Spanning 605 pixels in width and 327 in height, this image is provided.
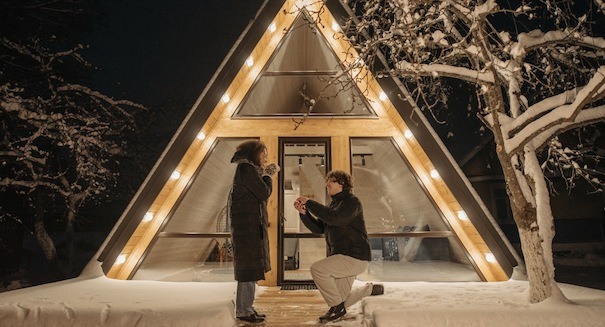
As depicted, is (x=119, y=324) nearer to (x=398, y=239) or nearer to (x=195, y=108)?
(x=195, y=108)

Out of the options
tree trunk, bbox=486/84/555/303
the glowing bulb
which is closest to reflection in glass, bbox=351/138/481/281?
tree trunk, bbox=486/84/555/303

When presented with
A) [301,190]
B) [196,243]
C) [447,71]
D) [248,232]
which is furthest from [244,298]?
[447,71]

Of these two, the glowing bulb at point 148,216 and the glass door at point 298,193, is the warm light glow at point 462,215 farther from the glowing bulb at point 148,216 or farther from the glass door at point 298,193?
the glowing bulb at point 148,216

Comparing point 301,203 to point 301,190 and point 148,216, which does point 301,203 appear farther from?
point 148,216

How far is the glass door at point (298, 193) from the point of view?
15.6 ft

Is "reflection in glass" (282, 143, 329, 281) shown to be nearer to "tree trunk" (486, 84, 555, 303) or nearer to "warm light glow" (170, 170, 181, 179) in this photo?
"warm light glow" (170, 170, 181, 179)

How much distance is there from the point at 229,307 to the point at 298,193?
264cm

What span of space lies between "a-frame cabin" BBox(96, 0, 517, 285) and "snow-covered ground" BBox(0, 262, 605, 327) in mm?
792

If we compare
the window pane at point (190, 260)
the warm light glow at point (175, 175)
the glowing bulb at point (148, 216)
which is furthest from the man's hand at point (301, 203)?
the glowing bulb at point (148, 216)

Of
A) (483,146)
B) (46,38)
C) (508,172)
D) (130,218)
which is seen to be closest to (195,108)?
(130,218)

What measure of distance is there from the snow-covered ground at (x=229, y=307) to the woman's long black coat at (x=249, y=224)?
1.17 feet

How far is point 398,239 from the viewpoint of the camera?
4656 millimetres

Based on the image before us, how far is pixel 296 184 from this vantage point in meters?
5.15

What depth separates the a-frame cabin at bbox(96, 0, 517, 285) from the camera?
4422 millimetres
